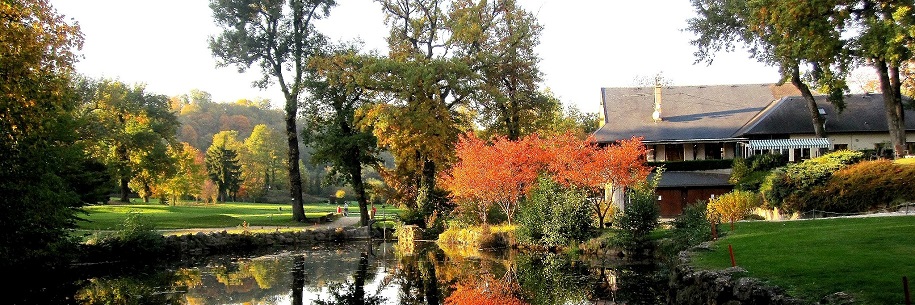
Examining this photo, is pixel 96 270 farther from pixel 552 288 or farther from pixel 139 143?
pixel 139 143

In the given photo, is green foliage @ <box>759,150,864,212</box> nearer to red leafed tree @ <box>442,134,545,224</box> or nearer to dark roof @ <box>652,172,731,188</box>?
dark roof @ <box>652,172,731,188</box>

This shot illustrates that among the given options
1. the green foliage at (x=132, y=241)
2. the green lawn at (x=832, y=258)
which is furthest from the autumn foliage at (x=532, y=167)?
the green foliage at (x=132, y=241)

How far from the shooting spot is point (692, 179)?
37.6m

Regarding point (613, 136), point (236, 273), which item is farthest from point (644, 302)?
point (613, 136)

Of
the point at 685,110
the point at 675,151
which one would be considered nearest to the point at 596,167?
the point at 675,151

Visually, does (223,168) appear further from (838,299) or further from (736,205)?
(838,299)

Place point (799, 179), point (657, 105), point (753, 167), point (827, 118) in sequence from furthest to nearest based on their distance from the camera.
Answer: point (657, 105)
point (827, 118)
point (753, 167)
point (799, 179)

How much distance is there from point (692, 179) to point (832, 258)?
25401 mm

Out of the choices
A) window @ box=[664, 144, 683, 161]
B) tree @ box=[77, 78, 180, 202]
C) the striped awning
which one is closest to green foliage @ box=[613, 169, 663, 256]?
the striped awning

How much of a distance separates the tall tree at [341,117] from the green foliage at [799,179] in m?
20.5

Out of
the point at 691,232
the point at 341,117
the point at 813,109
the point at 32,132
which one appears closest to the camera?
the point at 32,132

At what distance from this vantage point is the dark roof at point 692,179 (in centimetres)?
3681

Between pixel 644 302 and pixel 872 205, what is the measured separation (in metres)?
15.2

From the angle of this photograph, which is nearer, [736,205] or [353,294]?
[353,294]
